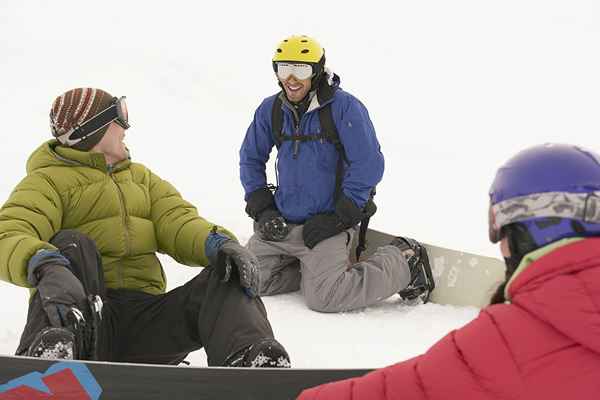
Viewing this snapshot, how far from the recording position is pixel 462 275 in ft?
15.6

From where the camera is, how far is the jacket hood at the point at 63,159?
3.11 meters

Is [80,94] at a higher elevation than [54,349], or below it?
higher

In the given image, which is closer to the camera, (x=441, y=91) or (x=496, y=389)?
(x=496, y=389)

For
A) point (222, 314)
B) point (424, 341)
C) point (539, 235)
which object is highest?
point (539, 235)

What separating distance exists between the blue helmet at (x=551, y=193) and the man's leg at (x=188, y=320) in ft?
3.90

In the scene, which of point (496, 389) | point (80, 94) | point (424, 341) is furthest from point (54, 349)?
point (424, 341)

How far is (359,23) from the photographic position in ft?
43.1

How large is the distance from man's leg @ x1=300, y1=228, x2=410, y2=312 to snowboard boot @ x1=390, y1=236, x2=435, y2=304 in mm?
71

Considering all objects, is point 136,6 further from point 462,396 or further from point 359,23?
point 462,396

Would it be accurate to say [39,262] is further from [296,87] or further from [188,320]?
[296,87]

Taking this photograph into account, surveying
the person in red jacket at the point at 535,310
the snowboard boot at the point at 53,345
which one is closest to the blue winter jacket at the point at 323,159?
the snowboard boot at the point at 53,345

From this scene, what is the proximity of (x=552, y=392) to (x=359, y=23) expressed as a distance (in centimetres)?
1208

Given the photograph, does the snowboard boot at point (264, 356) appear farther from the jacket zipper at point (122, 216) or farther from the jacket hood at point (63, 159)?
the jacket hood at point (63, 159)

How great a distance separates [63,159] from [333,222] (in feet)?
6.17
